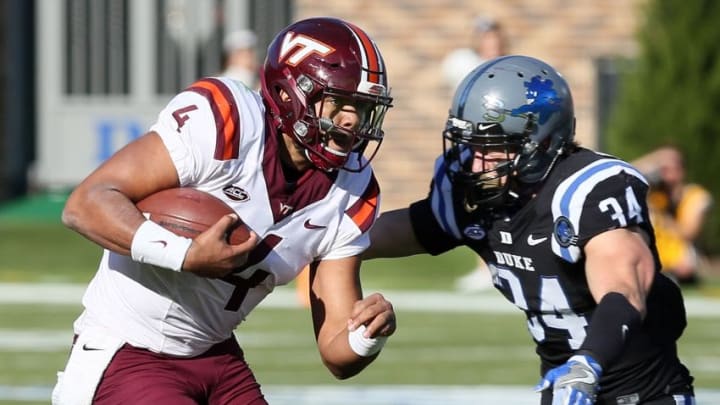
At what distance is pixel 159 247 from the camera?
3.65 meters

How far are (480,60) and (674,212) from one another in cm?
183

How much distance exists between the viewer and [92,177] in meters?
3.75

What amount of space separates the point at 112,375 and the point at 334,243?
73 cm

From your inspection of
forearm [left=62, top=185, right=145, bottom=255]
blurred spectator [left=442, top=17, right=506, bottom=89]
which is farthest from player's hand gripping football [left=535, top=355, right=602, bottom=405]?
blurred spectator [left=442, top=17, right=506, bottom=89]

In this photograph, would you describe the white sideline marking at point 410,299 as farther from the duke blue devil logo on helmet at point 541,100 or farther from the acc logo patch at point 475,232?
the duke blue devil logo on helmet at point 541,100

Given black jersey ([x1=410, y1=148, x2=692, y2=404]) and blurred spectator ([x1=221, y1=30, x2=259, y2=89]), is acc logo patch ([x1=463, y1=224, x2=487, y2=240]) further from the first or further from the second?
blurred spectator ([x1=221, y1=30, x2=259, y2=89])

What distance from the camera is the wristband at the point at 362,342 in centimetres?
405

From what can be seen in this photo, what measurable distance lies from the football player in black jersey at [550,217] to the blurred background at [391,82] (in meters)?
5.82

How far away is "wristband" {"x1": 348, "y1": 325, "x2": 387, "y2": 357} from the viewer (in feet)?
13.3

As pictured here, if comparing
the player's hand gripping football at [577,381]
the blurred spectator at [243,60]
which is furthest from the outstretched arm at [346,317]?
the blurred spectator at [243,60]

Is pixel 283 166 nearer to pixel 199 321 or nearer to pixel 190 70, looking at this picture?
pixel 199 321

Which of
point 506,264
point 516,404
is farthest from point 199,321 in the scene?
point 516,404

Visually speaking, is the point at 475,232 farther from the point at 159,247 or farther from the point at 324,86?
the point at 159,247

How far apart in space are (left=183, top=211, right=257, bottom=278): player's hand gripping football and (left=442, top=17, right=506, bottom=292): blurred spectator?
663 cm
